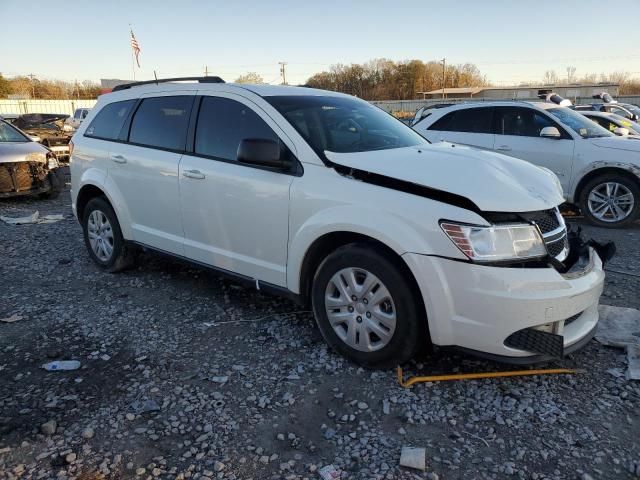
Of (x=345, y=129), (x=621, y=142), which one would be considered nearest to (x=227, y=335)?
(x=345, y=129)

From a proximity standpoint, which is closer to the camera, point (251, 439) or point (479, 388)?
point (251, 439)

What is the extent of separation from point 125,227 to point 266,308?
171 centimetres

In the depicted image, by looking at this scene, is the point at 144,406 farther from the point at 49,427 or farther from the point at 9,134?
the point at 9,134

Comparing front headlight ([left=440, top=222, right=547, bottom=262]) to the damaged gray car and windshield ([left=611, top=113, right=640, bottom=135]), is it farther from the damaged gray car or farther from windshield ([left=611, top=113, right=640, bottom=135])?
the damaged gray car

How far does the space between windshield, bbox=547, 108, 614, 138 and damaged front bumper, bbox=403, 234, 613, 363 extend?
544 centimetres

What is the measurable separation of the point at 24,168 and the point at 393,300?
8919mm

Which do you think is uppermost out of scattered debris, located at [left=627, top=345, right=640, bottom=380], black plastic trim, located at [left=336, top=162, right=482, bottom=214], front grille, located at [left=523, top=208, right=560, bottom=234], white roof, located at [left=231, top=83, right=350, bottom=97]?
white roof, located at [left=231, top=83, right=350, bottom=97]

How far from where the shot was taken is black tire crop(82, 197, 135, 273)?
5184 millimetres

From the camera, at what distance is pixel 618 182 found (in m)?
7.34

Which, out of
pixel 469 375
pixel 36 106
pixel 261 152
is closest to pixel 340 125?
pixel 261 152

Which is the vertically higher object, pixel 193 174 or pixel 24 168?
pixel 193 174

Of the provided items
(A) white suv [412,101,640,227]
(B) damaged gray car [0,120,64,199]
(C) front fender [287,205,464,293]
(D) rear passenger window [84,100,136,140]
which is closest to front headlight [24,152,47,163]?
(B) damaged gray car [0,120,64,199]

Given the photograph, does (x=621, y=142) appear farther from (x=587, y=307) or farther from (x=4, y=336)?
(x=4, y=336)

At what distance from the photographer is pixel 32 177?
967 cm
